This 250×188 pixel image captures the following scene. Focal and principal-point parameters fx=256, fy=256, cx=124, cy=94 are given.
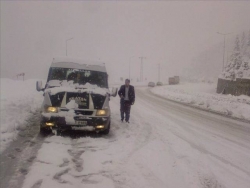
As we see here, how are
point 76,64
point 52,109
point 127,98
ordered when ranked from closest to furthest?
point 52,109, point 76,64, point 127,98

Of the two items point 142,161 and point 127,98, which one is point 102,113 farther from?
point 127,98

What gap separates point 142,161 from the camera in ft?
19.9

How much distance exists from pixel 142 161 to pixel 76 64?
195 inches

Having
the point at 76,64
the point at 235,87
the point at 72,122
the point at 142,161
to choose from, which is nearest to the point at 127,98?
the point at 76,64

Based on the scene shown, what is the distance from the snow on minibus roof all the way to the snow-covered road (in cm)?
246

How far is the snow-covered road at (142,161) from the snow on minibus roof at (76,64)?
8.06 feet

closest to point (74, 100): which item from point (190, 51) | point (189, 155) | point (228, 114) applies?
point (189, 155)

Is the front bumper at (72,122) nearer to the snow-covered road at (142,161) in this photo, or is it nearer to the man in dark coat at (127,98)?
the snow-covered road at (142,161)

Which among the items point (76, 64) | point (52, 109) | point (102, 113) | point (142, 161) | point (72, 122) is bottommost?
point (142, 161)

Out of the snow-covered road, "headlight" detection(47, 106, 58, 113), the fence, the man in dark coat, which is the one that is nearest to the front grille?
"headlight" detection(47, 106, 58, 113)

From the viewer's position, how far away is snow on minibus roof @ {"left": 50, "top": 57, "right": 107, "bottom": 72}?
941cm

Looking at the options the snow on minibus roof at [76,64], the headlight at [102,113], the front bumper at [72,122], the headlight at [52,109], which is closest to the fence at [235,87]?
the snow on minibus roof at [76,64]

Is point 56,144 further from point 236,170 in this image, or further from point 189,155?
point 236,170

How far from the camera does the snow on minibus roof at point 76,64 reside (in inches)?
371
